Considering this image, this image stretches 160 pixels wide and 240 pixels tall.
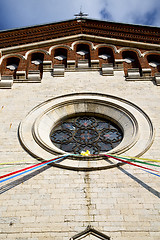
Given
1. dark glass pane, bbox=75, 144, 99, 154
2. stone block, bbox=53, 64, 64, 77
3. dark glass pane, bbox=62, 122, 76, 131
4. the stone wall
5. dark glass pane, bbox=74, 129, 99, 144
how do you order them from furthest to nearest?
stone block, bbox=53, 64, 64, 77
dark glass pane, bbox=62, 122, 76, 131
dark glass pane, bbox=74, 129, 99, 144
dark glass pane, bbox=75, 144, 99, 154
the stone wall

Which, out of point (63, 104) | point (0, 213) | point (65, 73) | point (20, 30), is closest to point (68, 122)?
point (63, 104)

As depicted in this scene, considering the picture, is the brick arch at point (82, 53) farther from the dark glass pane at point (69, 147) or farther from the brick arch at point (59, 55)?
the dark glass pane at point (69, 147)

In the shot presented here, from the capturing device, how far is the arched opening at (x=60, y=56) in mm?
15011

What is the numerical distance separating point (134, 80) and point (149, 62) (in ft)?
8.62

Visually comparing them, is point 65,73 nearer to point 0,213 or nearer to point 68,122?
point 68,122

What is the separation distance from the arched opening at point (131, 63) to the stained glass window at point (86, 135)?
Answer: 10.1ft

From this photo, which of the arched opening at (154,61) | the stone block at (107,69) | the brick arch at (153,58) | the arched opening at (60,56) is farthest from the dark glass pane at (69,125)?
the brick arch at (153,58)

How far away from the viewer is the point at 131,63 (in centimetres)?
1495

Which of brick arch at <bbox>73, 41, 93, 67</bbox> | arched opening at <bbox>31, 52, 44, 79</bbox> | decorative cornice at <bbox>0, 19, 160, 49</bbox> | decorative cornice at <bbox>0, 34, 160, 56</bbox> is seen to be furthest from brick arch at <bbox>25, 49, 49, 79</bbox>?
brick arch at <bbox>73, 41, 93, 67</bbox>

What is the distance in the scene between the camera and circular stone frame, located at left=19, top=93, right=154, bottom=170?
927cm

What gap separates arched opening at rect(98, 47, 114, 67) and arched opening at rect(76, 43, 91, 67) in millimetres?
627

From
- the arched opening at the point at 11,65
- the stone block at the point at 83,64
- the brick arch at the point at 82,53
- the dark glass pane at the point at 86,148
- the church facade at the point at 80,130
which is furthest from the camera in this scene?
the arched opening at the point at 11,65

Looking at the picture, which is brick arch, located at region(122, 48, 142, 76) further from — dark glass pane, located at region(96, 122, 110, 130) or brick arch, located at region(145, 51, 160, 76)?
dark glass pane, located at region(96, 122, 110, 130)

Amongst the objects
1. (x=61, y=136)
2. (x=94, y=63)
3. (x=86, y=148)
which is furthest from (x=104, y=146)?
(x=94, y=63)
